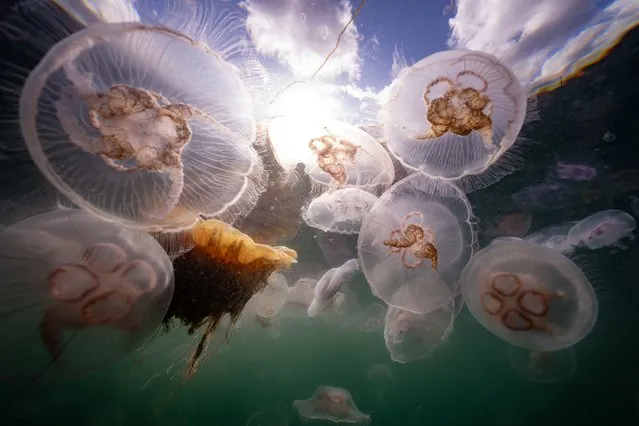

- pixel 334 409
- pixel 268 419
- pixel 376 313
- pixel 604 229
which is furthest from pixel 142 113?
pixel 268 419

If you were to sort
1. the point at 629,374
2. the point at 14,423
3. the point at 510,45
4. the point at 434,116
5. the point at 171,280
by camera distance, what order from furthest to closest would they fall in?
the point at 629,374, the point at 14,423, the point at 510,45, the point at 434,116, the point at 171,280

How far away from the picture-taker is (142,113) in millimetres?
2277

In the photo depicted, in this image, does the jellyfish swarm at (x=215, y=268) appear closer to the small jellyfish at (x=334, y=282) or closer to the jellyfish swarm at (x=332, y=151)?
the jellyfish swarm at (x=332, y=151)

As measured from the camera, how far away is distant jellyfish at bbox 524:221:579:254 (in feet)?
31.8

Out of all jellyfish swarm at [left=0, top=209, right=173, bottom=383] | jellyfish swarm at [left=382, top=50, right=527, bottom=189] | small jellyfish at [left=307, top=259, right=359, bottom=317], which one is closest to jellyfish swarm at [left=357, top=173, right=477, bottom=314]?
jellyfish swarm at [left=382, top=50, right=527, bottom=189]

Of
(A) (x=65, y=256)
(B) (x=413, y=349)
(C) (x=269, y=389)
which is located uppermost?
(A) (x=65, y=256)

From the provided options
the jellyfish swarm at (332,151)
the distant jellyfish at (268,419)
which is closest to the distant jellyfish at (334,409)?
the distant jellyfish at (268,419)

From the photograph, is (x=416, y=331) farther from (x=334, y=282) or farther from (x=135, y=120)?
(x=135, y=120)

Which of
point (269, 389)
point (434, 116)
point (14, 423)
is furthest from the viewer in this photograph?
point (269, 389)

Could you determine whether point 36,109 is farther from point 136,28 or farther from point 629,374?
point 629,374

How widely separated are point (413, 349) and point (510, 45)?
682cm

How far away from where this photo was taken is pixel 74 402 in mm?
24875

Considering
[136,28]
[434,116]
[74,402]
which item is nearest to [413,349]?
[434,116]

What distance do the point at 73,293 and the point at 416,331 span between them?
6.76 meters
